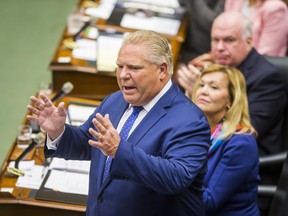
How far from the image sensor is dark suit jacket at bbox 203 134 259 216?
2.82 metres

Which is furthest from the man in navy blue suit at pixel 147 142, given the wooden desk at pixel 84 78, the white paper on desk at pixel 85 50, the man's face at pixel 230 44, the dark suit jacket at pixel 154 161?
the white paper on desk at pixel 85 50

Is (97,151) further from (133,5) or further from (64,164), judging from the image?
(133,5)

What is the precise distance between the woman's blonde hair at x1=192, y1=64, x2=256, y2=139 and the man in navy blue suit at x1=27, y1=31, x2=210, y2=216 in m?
0.60

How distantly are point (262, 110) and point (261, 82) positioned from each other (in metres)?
0.16

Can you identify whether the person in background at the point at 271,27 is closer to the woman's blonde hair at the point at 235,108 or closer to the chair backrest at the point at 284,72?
the chair backrest at the point at 284,72

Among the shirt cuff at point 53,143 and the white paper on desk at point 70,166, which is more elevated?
the shirt cuff at point 53,143

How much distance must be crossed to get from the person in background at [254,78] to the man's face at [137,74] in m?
1.26

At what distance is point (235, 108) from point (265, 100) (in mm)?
658

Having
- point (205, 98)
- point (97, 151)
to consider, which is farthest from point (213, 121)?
point (97, 151)

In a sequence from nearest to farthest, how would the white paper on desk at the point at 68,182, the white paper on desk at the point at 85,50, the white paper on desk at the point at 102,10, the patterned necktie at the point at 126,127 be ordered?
the patterned necktie at the point at 126,127 < the white paper on desk at the point at 68,182 < the white paper on desk at the point at 85,50 < the white paper on desk at the point at 102,10

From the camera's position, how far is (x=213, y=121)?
308 cm

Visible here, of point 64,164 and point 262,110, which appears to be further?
point 262,110

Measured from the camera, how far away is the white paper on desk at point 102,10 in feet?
15.5

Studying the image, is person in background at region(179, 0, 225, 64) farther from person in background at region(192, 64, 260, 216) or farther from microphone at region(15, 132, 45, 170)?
microphone at region(15, 132, 45, 170)
